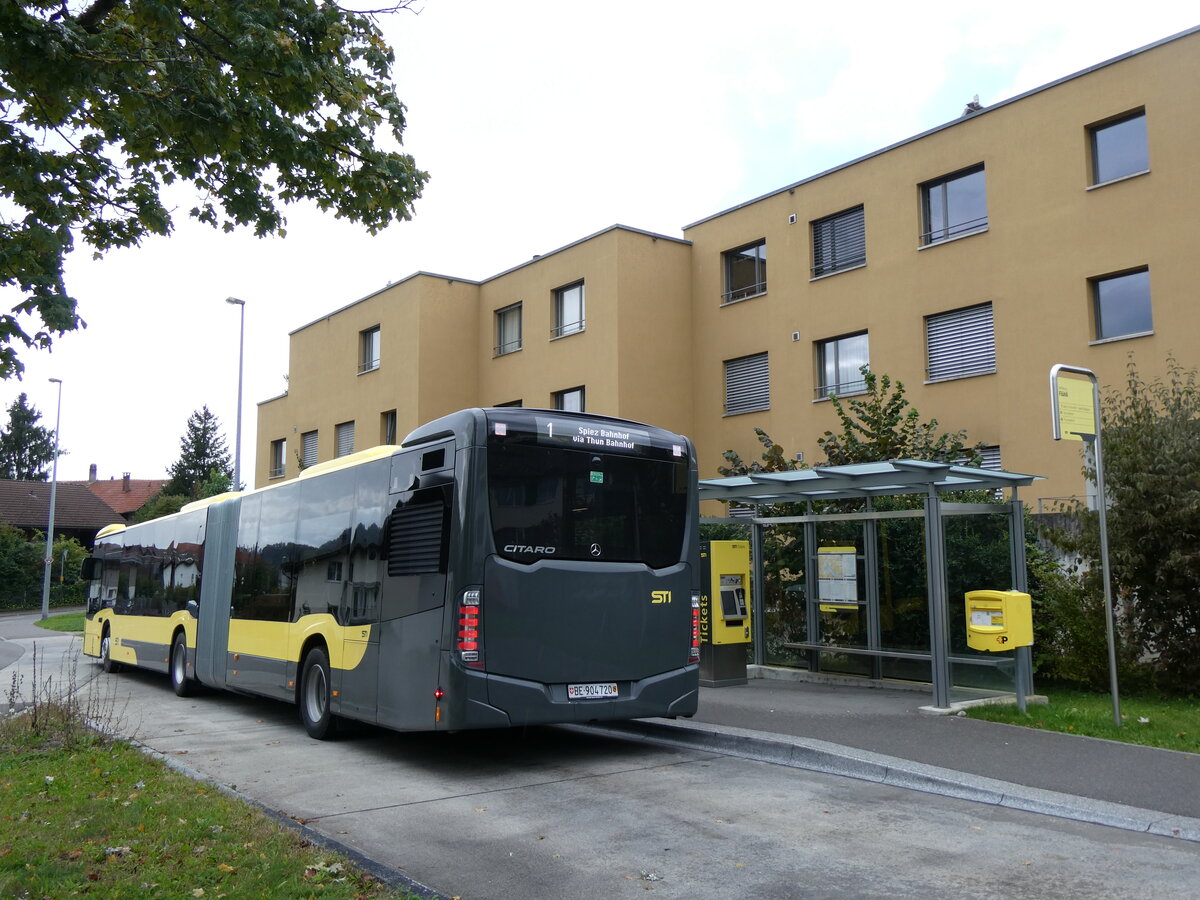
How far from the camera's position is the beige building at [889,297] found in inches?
714

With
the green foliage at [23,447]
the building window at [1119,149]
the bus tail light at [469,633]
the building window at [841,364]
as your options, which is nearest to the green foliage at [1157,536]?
the bus tail light at [469,633]

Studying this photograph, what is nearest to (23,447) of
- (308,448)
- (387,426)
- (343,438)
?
(308,448)

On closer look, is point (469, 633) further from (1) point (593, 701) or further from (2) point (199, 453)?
(2) point (199, 453)

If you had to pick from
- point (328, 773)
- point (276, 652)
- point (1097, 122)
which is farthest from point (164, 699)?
point (1097, 122)

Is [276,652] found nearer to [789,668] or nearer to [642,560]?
[642,560]

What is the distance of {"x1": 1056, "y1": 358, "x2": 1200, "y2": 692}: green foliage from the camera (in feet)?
36.5

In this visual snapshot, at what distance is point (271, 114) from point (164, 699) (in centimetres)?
1053

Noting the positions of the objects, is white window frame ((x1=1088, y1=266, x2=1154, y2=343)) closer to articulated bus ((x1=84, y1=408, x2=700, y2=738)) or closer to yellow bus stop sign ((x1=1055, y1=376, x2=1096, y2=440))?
yellow bus stop sign ((x1=1055, y1=376, x2=1096, y2=440))

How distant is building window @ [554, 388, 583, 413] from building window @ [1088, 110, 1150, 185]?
43.5ft

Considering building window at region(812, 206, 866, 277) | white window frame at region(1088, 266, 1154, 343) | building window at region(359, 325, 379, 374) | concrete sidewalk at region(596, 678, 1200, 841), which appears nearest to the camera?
concrete sidewalk at region(596, 678, 1200, 841)

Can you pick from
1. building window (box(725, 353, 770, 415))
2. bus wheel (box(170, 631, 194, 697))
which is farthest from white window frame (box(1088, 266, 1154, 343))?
bus wheel (box(170, 631, 194, 697))

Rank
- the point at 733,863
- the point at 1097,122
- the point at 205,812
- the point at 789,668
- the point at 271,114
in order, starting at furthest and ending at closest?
the point at 1097,122, the point at 789,668, the point at 271,114, the point at 205,812, the point at 733,863

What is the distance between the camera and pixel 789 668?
1473 centimetres

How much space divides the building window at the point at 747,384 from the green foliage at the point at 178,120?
17.8 metres
